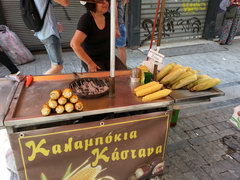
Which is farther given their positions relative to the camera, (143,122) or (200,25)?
(200,25)

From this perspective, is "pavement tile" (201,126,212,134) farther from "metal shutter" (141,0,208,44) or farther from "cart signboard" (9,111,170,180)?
"metal shutter" (141,0,208,44)

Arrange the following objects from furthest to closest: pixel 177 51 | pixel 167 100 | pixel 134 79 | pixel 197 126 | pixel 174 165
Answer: pixel 177 51, pixel 197 126, pixel 174 165, pixel 134 79, pixel 167 100

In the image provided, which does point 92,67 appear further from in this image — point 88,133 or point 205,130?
point 205,130

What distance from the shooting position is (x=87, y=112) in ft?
5.49

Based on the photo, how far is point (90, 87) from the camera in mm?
1976

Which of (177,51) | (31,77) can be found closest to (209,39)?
(177,51)

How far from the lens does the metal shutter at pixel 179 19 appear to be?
273 inches

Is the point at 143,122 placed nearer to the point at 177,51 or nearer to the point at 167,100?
the point at 167,100

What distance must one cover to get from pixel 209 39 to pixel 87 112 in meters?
7.65

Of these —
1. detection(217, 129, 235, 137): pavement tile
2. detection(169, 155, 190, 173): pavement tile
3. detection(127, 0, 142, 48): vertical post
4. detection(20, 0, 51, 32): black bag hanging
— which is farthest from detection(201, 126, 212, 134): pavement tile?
detection(127, 0, 142, 48): vertical post

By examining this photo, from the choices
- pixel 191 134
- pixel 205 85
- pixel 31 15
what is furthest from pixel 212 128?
pixel 31 15

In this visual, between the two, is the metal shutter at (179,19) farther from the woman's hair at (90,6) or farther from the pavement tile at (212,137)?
the pavement tile at (212,137)

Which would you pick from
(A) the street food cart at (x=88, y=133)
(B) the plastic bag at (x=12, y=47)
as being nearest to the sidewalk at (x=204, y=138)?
(B) the plastic bag at (x=12, y=47)

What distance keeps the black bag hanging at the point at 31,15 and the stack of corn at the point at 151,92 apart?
81.5 inches
